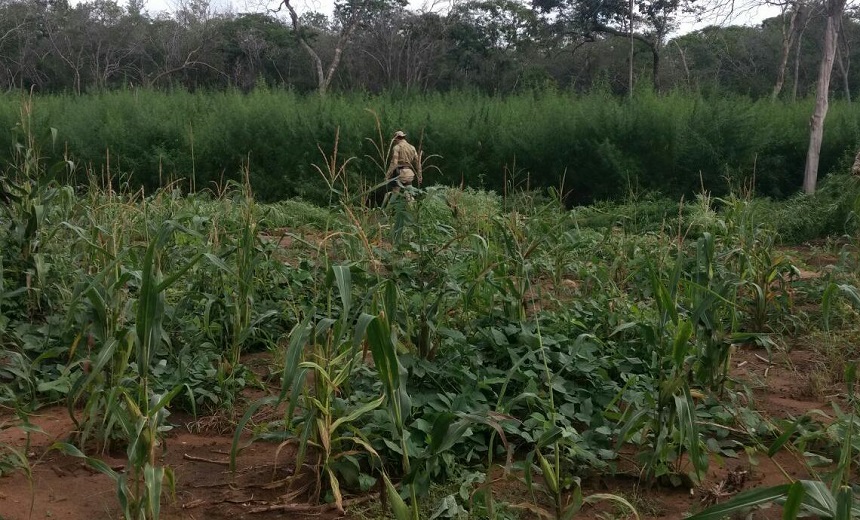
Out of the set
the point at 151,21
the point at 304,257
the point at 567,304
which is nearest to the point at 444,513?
the point at 567,304

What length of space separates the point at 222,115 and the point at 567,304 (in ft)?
35.8

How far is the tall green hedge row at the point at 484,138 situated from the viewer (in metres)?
11.4

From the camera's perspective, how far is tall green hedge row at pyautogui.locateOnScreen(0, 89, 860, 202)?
37.6 feet

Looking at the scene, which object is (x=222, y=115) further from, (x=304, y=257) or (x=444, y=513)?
(x=444, y=513)

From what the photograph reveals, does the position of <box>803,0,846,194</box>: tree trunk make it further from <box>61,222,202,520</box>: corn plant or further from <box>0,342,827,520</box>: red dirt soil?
<box>61,222,202,520</box>: corn plant

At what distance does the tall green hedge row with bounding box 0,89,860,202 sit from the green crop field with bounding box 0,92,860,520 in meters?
6.66

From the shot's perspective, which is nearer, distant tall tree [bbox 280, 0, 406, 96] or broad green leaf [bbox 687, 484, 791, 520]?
broad green leaf [bbox 687, 484, 791, 520]

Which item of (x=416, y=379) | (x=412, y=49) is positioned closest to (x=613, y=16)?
(x=412, y=49)

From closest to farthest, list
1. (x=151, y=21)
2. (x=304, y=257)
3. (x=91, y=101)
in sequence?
1. (x=304, y=257)
2. (x=91, y=101)
3. (x=151, y=21)

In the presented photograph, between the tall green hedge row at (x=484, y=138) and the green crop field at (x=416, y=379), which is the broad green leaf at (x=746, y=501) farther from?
the tall green hedge row at (x=484, y=138)

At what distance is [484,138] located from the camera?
12.7 metres

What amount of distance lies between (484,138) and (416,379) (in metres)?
10.0

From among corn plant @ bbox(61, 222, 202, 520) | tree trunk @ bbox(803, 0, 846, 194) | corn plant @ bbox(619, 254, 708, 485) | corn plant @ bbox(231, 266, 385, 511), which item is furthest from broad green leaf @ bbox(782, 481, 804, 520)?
tree trunk @ bbox(803, 0, 846, 194)

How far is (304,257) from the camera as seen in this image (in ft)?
16.6
